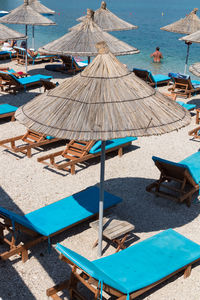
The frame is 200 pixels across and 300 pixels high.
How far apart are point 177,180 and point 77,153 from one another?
239 cm

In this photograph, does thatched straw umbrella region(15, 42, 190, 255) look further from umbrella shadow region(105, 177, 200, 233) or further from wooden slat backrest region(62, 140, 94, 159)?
wooden slat backrest region(62, 140, 94, 159)

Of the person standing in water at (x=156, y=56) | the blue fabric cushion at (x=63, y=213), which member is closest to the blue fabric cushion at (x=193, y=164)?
the blue fabric cushion at (x=63, y=213)

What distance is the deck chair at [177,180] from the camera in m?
6.47

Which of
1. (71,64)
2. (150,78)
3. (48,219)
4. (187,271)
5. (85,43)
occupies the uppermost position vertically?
(85,43)

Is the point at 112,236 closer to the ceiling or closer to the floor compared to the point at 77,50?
closer to the floor

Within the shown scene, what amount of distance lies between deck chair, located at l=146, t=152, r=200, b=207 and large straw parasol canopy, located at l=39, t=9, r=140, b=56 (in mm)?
3469

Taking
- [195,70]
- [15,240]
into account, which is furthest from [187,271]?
[195,70]

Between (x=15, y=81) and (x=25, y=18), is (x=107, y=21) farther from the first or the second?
(x=15, y=81)

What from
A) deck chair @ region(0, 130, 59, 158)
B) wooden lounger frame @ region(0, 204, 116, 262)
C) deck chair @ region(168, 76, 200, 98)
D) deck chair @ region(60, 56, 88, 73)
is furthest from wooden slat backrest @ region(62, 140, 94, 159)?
deck chair @ region(60, 56, 88, 73)

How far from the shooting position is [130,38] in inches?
1459

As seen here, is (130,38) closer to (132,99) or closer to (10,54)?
(10,54)

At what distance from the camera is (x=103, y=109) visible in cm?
432

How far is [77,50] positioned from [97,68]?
461cm

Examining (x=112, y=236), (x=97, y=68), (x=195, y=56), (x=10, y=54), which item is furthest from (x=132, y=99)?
(x=195, y=56)
